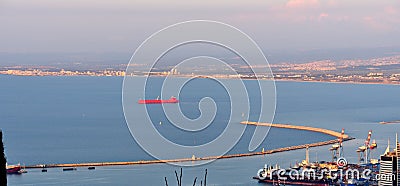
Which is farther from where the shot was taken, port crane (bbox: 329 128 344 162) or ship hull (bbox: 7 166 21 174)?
port crane (bbox: 329 128 344 162)

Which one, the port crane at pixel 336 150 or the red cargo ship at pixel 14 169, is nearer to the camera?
the red cargo ship at pixel 14 169

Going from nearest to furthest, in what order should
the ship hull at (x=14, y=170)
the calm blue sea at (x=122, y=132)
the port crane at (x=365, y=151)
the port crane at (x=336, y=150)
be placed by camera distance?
the calm blue sea at (x=122, y=132)
the ship hull at (x=14, y=170)
the port crane at (x=365, y=151)
the port crane at (x=336, y=150)

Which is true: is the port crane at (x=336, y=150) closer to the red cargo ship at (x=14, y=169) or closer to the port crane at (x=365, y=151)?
the port crane at (x=365, y=151)

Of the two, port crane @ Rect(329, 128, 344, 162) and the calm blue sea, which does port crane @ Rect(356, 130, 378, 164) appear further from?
port crane @ Rect(329, 128, 344, 162)

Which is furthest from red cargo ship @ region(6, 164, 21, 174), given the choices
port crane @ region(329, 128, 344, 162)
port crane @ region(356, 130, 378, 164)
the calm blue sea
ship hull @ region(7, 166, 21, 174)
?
port crane @ region(356, 130, 378, 164)

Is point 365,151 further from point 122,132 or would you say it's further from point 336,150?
point 122,132

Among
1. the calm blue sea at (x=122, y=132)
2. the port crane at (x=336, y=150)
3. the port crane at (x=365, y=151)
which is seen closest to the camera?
the calm blue sea at (x=122, y=132)

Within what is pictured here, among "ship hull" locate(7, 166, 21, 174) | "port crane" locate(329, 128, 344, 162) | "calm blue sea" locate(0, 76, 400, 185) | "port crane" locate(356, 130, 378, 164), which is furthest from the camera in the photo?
"port crane" locate(329, 128, 344, 162)

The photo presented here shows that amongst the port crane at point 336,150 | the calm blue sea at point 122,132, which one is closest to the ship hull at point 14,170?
the calm blue sea at point 122,132

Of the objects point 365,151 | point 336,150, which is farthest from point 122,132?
point 365,151
